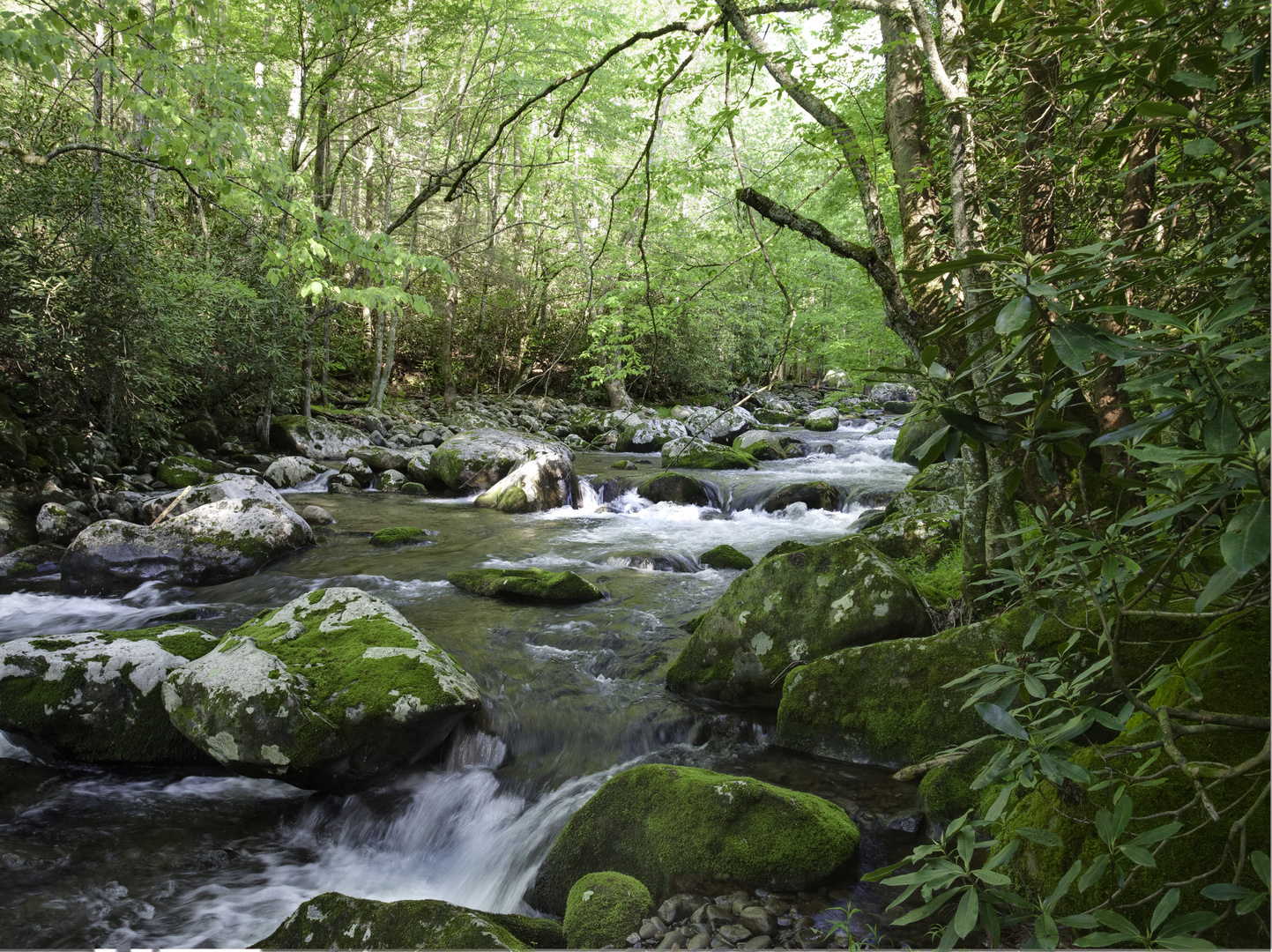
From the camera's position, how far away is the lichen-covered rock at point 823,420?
1988 cm

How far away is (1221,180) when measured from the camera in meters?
1.45

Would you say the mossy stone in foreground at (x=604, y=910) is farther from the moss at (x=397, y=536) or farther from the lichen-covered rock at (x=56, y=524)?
the lichen-covered rock at (x=56, y=524)

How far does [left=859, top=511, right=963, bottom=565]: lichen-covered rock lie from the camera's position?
6129mm

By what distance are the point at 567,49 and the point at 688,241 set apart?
6317mm

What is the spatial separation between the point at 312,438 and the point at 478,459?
4183 mm

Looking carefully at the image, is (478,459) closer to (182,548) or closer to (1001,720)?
(182,548)

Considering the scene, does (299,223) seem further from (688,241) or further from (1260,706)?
(688,241)

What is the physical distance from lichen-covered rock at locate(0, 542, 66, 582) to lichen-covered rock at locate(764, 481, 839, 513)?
9.30 m

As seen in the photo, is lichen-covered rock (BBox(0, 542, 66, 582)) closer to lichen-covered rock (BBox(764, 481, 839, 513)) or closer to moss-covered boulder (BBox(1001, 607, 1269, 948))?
moss-covered boulder (BBox(1001, 607, 1269, 948))

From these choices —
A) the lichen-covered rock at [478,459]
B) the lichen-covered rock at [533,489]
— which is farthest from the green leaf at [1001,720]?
the lichen-covered rock at [478,459]

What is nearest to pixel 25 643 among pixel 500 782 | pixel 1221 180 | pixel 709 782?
pixel 500 782

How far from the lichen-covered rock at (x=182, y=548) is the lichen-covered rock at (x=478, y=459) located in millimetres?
4395

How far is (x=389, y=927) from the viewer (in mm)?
2402

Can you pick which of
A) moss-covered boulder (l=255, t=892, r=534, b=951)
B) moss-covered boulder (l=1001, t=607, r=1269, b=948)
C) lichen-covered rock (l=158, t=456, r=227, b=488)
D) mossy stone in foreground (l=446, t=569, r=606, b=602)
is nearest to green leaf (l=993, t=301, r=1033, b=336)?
moss-covered boulder (l=1001, t=607, r=1269, b=948)
